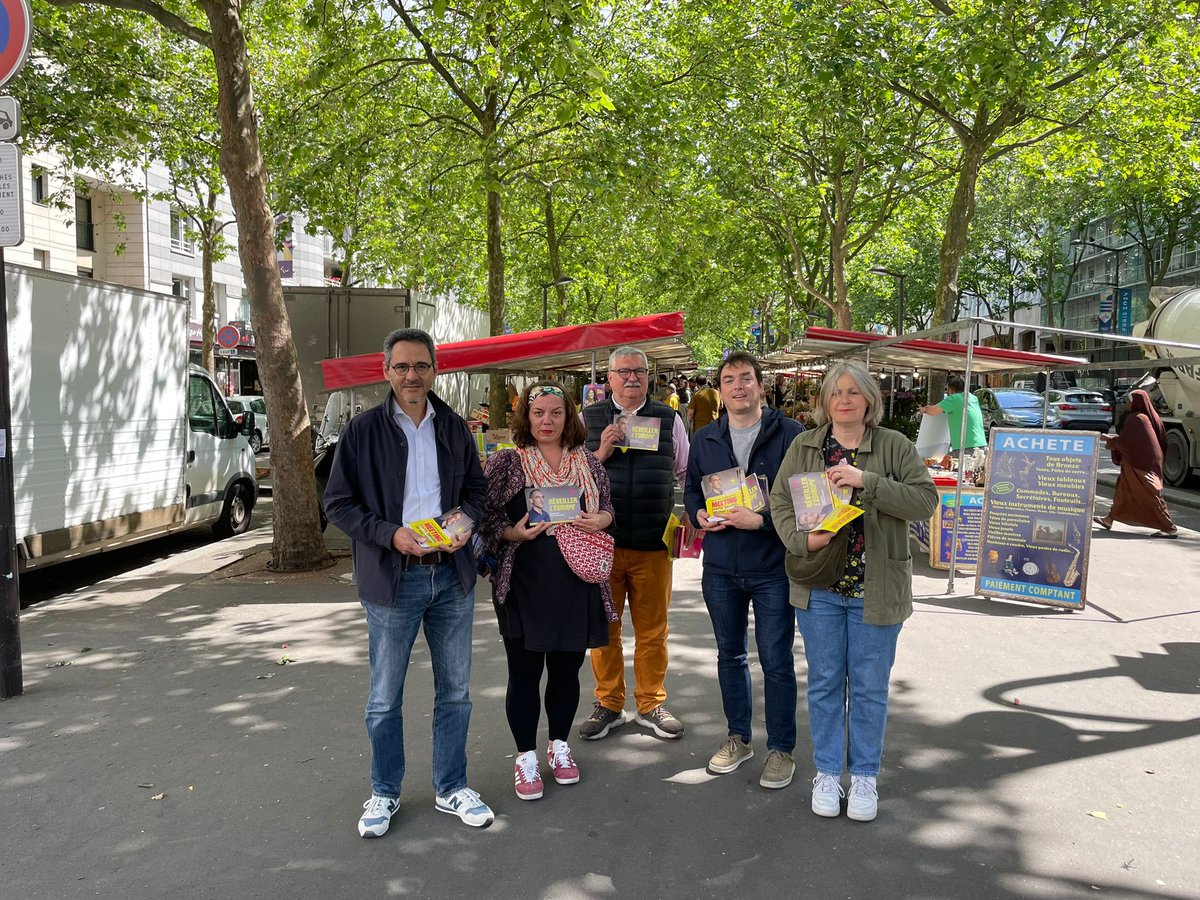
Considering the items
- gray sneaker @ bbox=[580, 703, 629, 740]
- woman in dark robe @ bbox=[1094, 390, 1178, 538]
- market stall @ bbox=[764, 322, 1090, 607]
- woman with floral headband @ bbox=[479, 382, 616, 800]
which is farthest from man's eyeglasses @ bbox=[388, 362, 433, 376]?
woman in dark robe @ bbox=[1094, 390, 1178, 538]

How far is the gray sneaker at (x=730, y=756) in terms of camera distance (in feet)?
13.3

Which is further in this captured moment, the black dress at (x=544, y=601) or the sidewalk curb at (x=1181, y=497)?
the sidewalk curb at (x=1181, y=497)

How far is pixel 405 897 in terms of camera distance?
3.09m

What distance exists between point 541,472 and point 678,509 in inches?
360

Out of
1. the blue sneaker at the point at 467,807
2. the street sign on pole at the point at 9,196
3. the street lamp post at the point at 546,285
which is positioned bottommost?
the blue sneaker at the point at 467,807

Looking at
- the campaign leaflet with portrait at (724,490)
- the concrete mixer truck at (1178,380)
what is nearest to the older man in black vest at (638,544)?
the campaign leaflet with portrait at (724,490)

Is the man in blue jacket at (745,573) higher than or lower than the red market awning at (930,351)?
lower

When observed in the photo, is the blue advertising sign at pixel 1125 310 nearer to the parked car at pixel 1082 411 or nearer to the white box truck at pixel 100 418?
the parked car at pixel 1082 411

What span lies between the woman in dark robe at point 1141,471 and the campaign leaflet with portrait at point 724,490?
866 centimetres

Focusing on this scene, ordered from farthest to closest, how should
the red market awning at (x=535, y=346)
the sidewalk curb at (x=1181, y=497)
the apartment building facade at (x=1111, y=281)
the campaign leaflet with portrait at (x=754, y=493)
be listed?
1. the apartment building facade at (x=1111, y=281)
2. the sidewalk curb at (x=1181, y=497)
3. the red market awning at (x=535, y=346)
4. the campaign leaflet with portrait at (x=754, y=493)

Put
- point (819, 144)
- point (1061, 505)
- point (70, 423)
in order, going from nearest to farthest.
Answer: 1. point (1061, 505)
2. point (70, 423)
3. point (819, 144)

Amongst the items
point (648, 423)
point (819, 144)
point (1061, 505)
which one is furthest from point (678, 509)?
point (819, 144)

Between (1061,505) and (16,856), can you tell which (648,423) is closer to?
(16,856)

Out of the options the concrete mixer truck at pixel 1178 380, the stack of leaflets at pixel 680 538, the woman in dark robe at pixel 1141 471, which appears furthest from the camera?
the concrete mixer truck at pixel 1178 380
